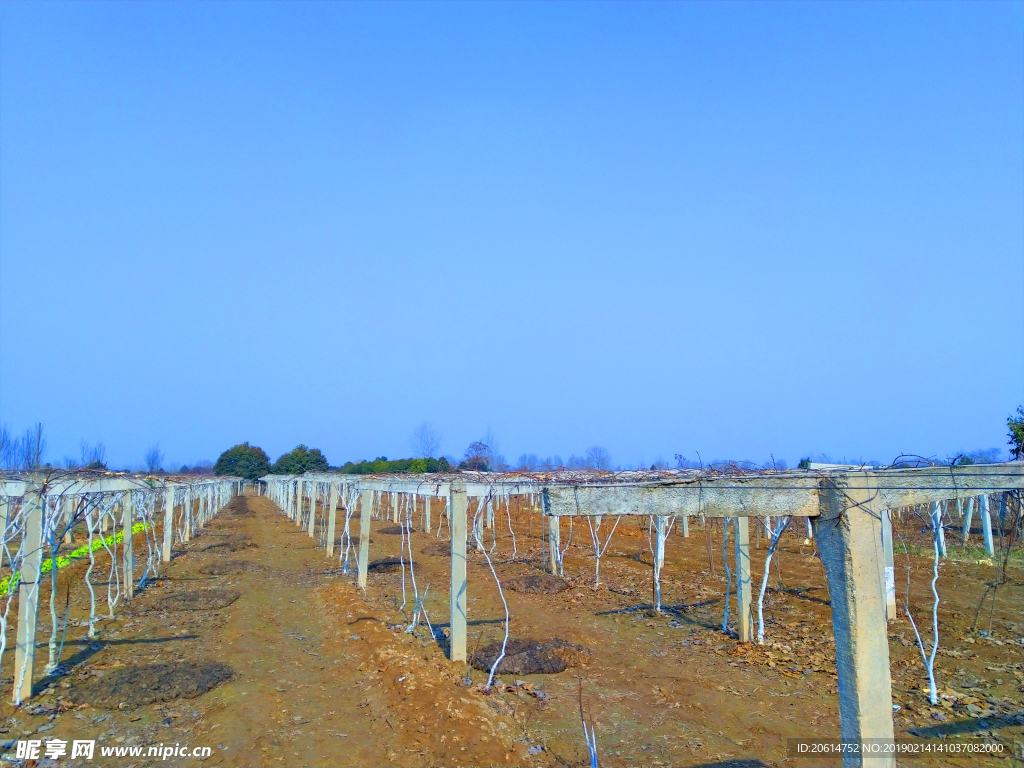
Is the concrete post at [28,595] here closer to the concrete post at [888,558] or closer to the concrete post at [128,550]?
the concrete post at [128,550]

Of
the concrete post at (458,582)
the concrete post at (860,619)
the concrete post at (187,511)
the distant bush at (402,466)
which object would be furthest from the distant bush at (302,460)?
the concrete post at (860,619)

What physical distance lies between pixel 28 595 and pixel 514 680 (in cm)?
551

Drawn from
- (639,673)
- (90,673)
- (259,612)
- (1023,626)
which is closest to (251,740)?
(90,673)

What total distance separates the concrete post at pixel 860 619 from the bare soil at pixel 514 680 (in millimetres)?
2195

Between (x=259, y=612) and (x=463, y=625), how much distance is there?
5.53 meters

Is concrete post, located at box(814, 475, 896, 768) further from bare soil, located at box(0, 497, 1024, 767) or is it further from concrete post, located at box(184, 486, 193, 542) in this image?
concrete post, located at box(184, 486, 193, 542)

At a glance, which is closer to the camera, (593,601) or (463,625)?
(463,625)

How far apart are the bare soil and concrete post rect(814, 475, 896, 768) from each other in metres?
2.19

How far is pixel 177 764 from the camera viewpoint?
5.61 meters

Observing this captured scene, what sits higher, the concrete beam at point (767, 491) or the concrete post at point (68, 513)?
the concrete beam at point (767, 491)

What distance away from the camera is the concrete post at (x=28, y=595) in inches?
269

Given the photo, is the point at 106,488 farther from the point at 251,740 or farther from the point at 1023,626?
the point at 1023,626

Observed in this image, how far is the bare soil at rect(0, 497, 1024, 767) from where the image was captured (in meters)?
5.88

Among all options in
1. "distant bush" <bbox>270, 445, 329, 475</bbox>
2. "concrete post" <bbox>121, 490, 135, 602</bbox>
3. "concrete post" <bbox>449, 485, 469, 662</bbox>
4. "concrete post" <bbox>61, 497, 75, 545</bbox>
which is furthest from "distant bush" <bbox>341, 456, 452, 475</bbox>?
"concrete post" <bbox>449, 485, 469, 662</bbox>
